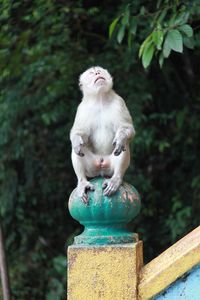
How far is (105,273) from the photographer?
2787mm

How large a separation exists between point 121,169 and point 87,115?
14.7 inches

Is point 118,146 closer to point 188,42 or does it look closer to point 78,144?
point 78,144

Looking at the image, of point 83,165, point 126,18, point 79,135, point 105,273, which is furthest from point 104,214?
point 126,18

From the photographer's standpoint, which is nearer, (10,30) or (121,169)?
(121,169)

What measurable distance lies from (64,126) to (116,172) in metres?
3.41

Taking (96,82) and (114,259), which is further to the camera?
(96,82)

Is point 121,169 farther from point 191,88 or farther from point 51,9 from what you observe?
point 191,88

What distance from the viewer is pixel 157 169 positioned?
6.90 metres

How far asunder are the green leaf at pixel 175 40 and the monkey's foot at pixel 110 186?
118 cm

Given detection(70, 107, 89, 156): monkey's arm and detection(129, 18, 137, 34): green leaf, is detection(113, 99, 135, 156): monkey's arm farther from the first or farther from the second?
detection(129, 18, 137, 34): green leaf

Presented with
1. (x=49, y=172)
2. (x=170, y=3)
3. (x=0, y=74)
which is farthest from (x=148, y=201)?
(x=170, y=3)

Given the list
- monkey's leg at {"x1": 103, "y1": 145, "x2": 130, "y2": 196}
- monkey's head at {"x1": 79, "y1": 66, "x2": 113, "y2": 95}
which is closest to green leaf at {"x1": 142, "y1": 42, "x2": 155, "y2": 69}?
monkey's head at {"x1": 79, "y1": 66, "x2": 113, "y2": 95}

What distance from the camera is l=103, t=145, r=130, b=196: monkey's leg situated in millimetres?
2873

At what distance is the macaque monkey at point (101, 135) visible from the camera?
3213mm
